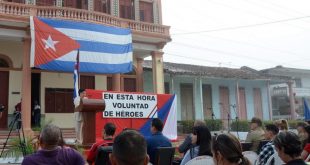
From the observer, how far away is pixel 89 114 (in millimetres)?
6141

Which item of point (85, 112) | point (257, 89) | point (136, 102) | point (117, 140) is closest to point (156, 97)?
point (136, 102)

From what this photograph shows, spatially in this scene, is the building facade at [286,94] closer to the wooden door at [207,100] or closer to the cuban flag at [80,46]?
the wooden door at [207,100]

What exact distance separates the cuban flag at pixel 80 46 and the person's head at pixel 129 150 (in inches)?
497

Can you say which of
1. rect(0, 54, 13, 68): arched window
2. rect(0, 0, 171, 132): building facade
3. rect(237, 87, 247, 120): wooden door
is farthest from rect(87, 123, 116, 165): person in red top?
rect(237, 87, 247, 120): wooden door

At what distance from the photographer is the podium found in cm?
593

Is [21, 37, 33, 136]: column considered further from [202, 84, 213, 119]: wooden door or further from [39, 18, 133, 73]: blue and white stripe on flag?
[202, 84, 213, 119]: wooden door

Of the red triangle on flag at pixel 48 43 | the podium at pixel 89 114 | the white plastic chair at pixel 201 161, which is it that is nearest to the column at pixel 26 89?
the red triangle on flag at pixel 48 43

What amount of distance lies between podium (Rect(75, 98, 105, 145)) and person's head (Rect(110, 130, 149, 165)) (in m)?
4.04

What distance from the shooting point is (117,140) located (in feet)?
6.40

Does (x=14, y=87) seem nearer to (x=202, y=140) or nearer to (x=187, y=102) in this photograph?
(x=187, y=102)

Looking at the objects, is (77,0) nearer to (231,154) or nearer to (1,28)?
(1,28)

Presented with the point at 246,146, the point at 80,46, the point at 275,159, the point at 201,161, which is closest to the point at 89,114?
the point at 246,146

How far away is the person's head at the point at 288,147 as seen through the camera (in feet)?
10.2

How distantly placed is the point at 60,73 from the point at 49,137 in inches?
577
